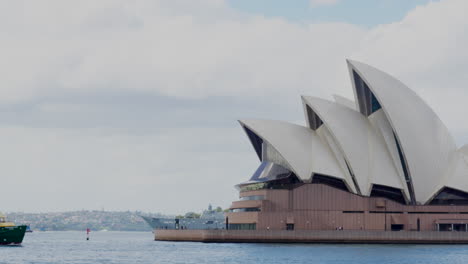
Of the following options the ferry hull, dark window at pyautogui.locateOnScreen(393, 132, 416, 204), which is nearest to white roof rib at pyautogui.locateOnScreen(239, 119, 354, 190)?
dark window at pyautogui.locateOnScreen(393, 132, 416, 204)

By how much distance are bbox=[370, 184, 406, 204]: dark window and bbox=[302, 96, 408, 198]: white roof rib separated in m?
1.87

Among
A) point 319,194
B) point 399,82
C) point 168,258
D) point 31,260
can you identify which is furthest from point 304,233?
point 31,260

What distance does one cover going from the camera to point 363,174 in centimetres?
10019

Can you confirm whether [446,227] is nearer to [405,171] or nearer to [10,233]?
[405,171]

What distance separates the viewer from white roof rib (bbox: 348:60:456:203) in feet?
318

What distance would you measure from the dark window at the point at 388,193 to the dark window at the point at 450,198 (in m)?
3.43

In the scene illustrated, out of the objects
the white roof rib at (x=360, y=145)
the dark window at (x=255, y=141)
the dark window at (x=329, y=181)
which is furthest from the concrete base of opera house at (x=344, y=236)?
the dark window at (x=255, y=141)

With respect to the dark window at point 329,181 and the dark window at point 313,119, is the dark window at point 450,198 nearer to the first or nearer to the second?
the dark window at point 329,181

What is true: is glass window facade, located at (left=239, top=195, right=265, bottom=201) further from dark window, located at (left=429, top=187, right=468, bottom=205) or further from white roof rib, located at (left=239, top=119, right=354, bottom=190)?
dark window, located at (left=429, top=187, right=468, bottom=205)

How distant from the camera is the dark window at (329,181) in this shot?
336 ft

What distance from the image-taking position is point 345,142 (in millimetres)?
98562

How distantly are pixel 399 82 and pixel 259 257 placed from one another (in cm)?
3067

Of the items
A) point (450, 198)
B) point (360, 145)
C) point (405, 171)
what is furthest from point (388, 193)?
point (360, 145)

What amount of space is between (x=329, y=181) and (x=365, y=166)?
4980mm
